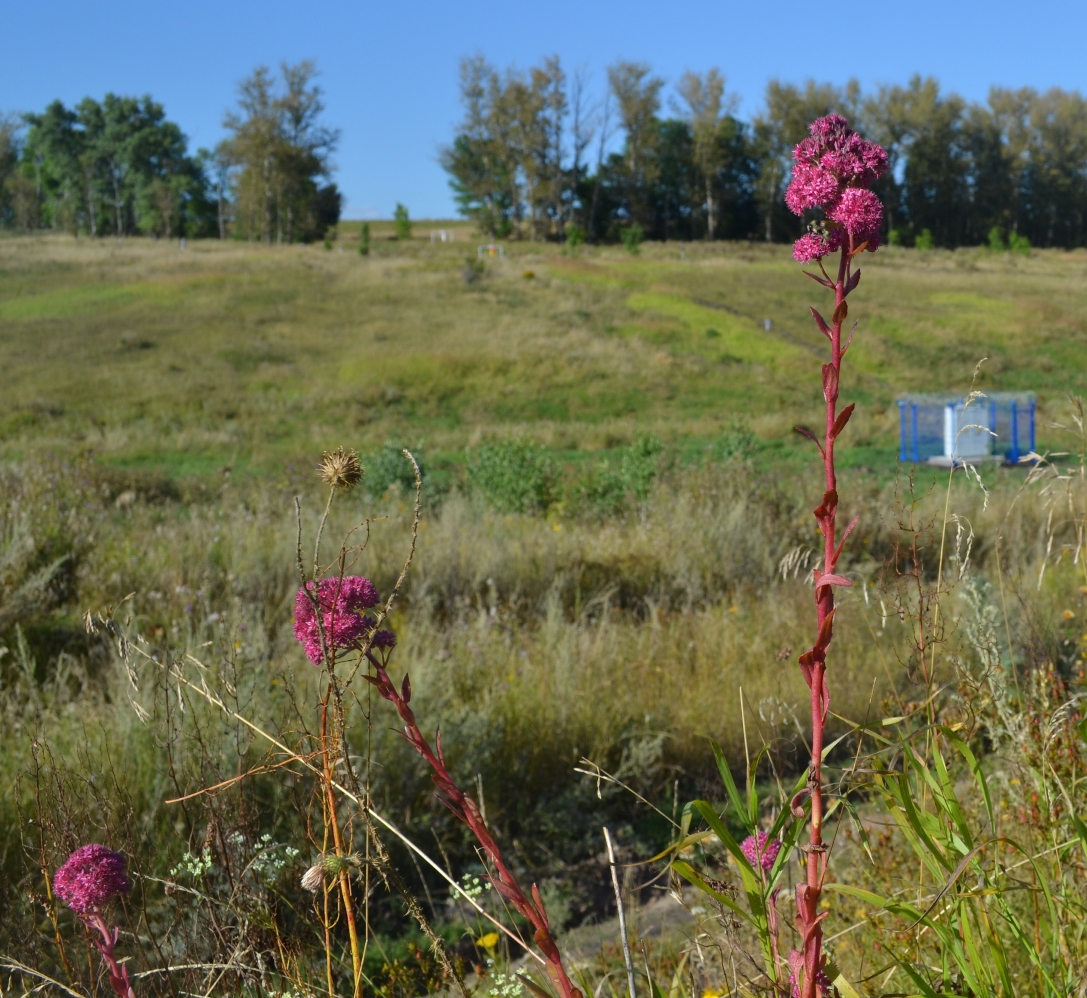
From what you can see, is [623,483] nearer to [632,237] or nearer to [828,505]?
[828,505]

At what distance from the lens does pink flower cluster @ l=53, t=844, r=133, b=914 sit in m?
1.17

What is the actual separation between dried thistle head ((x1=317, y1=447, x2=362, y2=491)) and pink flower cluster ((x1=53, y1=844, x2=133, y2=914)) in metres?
0.48

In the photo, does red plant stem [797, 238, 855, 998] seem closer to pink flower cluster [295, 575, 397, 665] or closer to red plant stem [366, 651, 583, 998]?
red plant stem [366, 651, 583, 998]

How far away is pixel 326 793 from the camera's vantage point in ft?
3.72

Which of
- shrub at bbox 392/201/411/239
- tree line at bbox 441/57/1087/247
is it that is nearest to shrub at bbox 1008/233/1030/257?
tree line at bbox 441/57/1087/247

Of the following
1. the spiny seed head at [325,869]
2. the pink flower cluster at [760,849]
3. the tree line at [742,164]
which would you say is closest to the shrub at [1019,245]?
the tree line at [742,164]

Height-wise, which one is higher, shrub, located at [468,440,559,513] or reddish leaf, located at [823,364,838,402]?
reddish leaf, located at [823,364,838,402]

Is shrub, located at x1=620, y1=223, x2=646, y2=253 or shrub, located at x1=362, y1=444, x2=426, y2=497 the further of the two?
shrub, located at x1=620, y1=223, x2=646, y2=253

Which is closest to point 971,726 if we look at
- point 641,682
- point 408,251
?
point 641,682

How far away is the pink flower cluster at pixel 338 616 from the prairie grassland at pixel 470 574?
0.26 ft

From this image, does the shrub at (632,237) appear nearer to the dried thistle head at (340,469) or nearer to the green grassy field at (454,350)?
the green grassy field at (454,350)

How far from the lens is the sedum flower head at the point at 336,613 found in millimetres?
1104

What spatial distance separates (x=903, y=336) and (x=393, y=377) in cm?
1591

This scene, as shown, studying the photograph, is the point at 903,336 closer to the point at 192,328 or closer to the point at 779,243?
the point at 192,328
